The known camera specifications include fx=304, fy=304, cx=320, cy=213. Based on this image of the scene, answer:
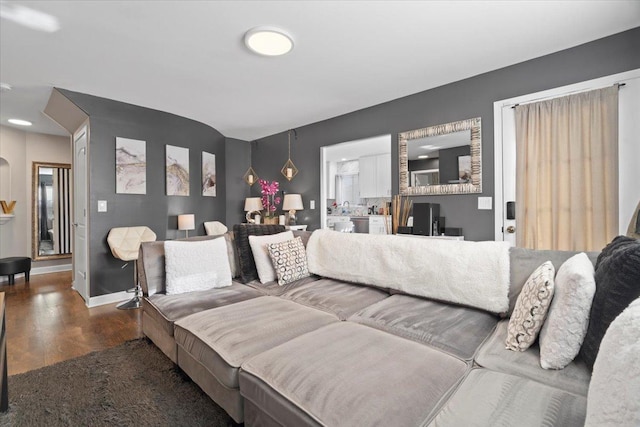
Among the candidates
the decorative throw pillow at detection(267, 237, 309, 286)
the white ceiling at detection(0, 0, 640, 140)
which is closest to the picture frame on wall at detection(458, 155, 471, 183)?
the white ceiling at detection(0, 0, 640, 140)

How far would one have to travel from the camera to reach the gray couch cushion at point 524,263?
1663mm

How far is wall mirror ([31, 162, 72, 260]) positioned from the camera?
202 inches

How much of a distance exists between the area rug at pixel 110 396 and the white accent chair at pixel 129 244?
1.43 m

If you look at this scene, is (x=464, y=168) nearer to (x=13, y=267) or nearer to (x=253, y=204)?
(x=253, y=204)

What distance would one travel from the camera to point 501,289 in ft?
5.62

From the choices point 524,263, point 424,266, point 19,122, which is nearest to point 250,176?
point 19,122

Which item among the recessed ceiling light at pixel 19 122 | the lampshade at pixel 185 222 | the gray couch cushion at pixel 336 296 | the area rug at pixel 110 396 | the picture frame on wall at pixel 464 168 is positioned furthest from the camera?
the recessed ceiling light at pixel 19 122

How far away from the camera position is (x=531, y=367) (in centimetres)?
118

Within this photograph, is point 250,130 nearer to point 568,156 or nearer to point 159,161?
point 159,161

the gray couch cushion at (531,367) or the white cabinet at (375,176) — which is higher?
the white cabinet at (375,176)

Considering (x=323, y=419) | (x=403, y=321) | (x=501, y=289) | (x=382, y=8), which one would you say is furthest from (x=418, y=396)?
(x=382, y=8)

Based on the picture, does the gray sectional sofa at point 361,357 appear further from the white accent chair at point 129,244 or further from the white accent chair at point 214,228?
the white accent chair at point 214,228

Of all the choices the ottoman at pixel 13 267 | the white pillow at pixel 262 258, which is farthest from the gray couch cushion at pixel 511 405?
the ottoman at pixel 13 267

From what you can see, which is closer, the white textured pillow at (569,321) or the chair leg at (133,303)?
the white textured pillow at (569,321)
